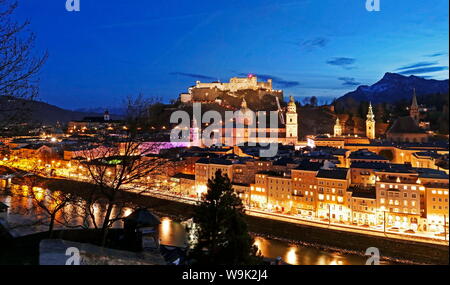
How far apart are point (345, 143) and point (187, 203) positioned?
1736cm

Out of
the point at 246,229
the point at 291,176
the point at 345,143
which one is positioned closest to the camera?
the point at 246,229

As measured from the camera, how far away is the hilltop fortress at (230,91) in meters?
52.8

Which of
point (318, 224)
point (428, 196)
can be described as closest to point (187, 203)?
point (318, 224)

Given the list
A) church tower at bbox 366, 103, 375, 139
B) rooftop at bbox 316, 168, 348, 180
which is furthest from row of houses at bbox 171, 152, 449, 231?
church tower at bbox 366, 103, 375, 139

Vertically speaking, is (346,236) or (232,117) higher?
(232,117)

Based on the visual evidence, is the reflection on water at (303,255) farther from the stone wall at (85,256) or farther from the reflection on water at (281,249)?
the stone wall at (85,256)

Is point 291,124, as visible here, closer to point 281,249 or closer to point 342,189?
point 342,189

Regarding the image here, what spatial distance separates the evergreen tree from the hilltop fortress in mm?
47695

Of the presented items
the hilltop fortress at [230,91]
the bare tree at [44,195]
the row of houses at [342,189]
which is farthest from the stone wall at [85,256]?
the hilltop fortress at [230,91]

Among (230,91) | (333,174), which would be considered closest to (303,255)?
(333,174)

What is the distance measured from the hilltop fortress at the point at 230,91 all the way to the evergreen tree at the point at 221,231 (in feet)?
156

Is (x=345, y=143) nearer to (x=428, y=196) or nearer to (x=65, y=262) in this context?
(x=428, y=196)

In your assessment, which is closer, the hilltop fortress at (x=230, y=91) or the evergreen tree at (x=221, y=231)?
the evergreen tree at (x=221, y=231)
